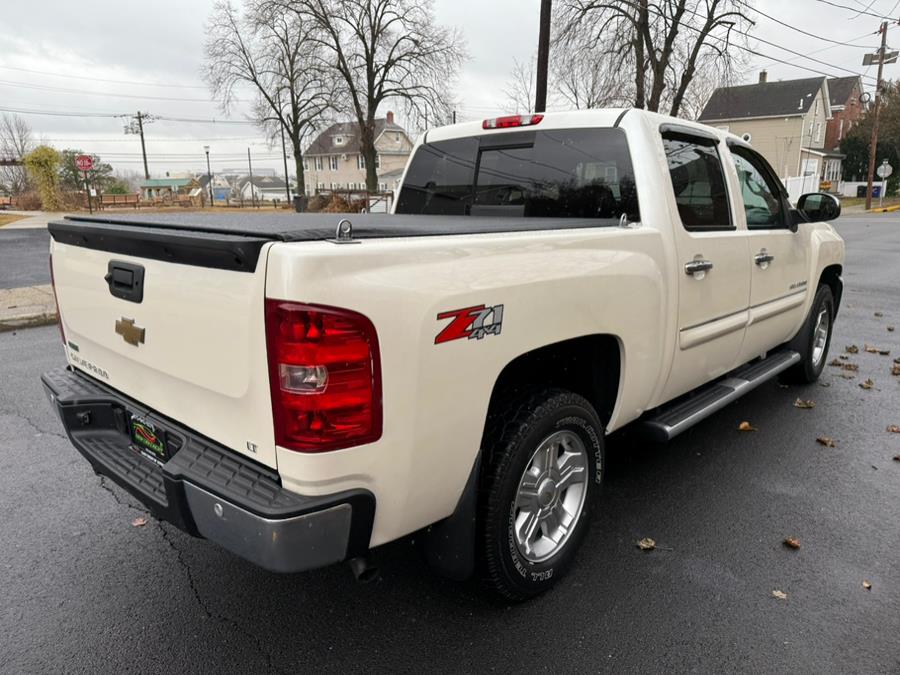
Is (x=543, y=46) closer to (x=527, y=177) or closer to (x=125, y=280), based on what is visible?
(x=527, y=177)

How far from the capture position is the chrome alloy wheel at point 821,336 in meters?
5.34

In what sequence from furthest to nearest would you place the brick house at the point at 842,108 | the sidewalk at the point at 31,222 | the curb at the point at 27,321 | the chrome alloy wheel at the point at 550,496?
1. the brick house at the point at 842,108
2. the sidewalk at the point at 31,222
3. the curb at the point at 27,321
4. the chrome alloy wheel at the point at 550,496

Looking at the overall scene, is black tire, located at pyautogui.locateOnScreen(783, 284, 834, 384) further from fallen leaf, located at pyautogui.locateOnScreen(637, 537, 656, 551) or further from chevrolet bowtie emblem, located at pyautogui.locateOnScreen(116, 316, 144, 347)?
chevrolet bowtie emblem, located at pyautogui.locateOnScreen(116, 316, 144, 347)

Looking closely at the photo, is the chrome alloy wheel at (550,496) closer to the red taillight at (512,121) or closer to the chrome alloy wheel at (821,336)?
the red taillight at (512,121)

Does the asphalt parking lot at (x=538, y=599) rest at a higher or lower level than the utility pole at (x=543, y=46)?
lower

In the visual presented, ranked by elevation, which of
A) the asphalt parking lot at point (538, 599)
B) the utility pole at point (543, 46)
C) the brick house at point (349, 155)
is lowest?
the asphalt parking lot at point (538, 599)

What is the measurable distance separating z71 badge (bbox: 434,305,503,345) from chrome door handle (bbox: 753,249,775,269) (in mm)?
2412

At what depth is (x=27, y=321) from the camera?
7.59m

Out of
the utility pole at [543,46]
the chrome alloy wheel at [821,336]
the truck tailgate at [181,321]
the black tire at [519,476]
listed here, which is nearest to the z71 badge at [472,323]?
the black tire at [519,476]

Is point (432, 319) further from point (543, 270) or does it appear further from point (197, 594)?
point (197, 594)

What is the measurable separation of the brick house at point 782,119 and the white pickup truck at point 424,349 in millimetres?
50005

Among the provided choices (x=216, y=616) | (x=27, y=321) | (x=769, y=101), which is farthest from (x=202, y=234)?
(x=769, y=101)

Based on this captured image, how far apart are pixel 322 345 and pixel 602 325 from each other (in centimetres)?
131

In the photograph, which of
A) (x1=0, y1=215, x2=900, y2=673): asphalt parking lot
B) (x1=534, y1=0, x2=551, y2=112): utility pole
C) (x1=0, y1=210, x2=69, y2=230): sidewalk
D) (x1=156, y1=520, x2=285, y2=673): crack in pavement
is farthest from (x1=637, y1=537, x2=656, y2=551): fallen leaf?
(x1=0, y1=210, x2=69, y2=230): sidewalk
